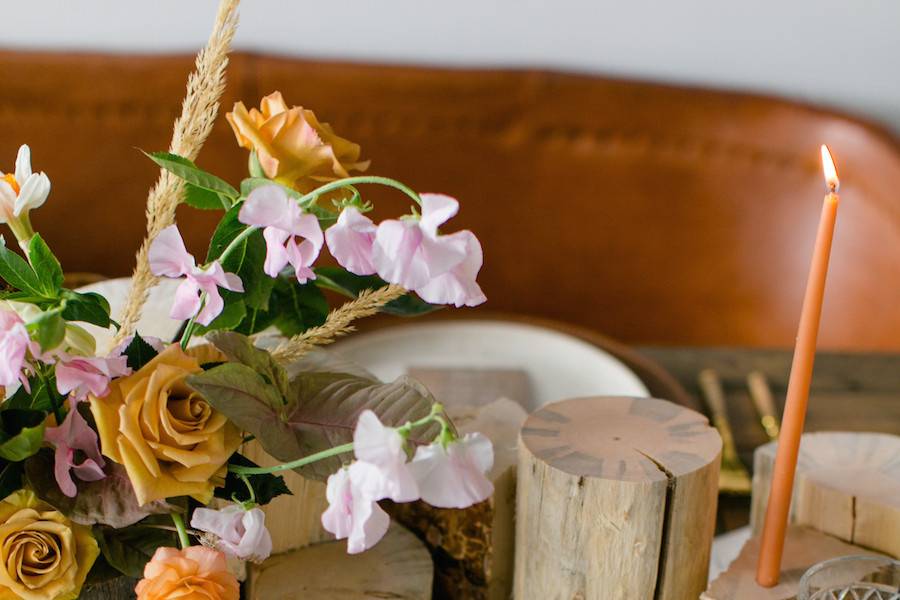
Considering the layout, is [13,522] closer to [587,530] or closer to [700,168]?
[587,530]

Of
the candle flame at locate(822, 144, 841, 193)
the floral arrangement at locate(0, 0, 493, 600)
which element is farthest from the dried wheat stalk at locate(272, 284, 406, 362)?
the candle flame at locate(822, 144, 841, 193)

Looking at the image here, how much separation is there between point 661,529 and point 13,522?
303mm

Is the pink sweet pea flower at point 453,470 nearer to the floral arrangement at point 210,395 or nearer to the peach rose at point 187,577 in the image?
the floral arrangement at point 210,395

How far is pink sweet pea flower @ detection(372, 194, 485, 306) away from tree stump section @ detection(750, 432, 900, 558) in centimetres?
34

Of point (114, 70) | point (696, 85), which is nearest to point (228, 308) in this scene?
point (114, 70)

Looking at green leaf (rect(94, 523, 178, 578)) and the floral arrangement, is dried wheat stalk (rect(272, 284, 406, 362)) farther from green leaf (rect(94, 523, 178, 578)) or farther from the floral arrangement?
green leaf (rect(94, 523, 178, 578))

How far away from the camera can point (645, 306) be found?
6.15ft

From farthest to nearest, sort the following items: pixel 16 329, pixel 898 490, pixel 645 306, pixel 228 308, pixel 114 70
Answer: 1. pixel 645 306
2. pixel 114 70
3. pixel 898 490
4. pixel 228 308
5. pixel 16 329

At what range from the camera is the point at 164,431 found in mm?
415

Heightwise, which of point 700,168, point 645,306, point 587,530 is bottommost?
point 645,306

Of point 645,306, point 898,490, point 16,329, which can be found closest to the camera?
point 16,329

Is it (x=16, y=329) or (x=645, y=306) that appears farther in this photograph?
(x=645, y=306)

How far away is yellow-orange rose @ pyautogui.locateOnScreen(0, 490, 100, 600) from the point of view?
Result: 0.44 metres

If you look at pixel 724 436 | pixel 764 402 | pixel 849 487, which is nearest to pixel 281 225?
pixel 849 487
